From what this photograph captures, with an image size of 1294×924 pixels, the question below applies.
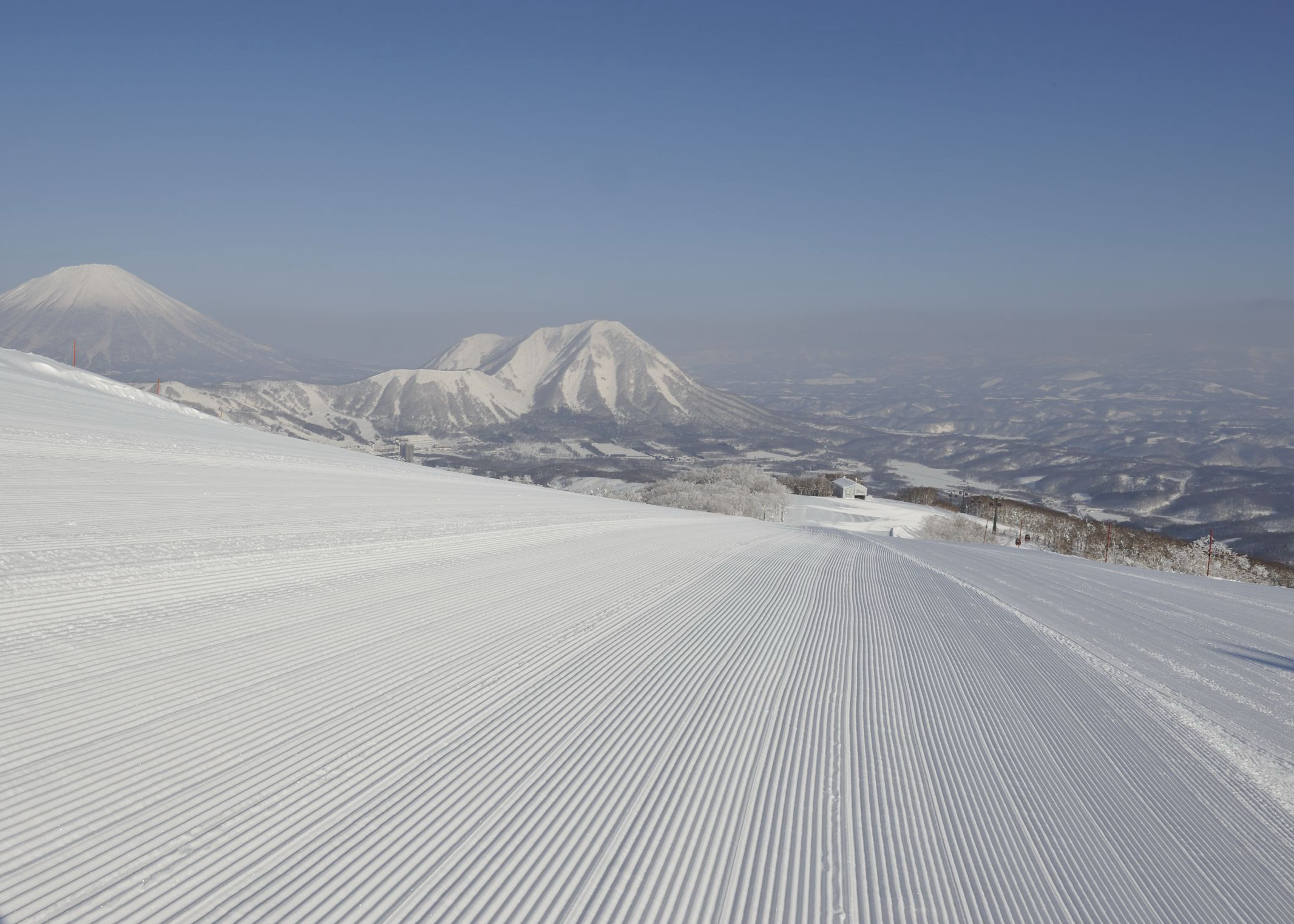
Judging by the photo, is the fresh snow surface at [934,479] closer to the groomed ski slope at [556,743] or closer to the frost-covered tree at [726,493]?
the frost-covered tree at [726,493]

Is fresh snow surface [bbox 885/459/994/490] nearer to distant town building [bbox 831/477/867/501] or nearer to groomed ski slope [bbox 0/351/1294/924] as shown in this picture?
distant town building [bbox 831/477/867/501]

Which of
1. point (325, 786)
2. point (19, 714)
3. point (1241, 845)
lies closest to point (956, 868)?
point (1241, 845)

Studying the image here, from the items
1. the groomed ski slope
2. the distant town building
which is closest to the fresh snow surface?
the distant town building

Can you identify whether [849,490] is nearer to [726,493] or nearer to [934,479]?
[726,493]

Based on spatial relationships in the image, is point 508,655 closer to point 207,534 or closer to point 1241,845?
point 207,534

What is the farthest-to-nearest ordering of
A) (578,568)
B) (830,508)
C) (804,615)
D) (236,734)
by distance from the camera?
(830,508) < (578,568) < (804,615) < (236,734)

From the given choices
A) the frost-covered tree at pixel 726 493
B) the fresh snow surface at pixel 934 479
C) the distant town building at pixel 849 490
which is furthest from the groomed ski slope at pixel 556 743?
the fresh snow surface at pixel 934 479

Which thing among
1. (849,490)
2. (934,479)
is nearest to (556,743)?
(849,490)
